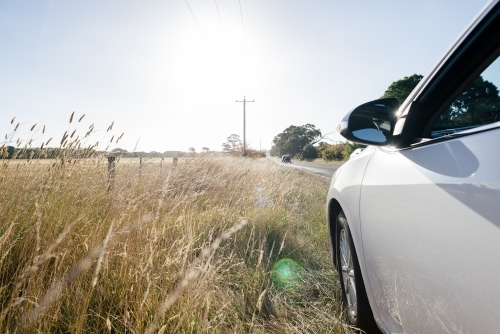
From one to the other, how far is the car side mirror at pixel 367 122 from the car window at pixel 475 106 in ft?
0.82

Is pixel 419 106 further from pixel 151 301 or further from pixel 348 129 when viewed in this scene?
pixel 151 301

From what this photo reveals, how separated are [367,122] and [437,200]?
73cm

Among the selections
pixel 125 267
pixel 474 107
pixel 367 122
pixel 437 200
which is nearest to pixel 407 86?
pixel 367 122

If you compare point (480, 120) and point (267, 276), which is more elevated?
point (480, 120)

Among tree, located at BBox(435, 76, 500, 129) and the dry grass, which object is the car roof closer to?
tree, located at BBox(435, 76, 500, 129)

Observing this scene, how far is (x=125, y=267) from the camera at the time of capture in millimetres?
1922

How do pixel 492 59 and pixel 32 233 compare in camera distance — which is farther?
pixel 32 233

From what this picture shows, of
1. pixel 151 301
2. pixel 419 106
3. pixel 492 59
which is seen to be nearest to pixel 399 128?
pixel 419 106

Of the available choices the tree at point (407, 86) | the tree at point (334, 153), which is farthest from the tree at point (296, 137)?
the tree at point (407, 86)

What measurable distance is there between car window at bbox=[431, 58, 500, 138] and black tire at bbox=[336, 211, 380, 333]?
0.86m

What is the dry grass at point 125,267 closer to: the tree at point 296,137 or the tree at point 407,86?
the tree at point 407,86

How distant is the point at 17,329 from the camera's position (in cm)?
146

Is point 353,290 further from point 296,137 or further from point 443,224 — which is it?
point 296,137

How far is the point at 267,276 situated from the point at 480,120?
207 centimetres
